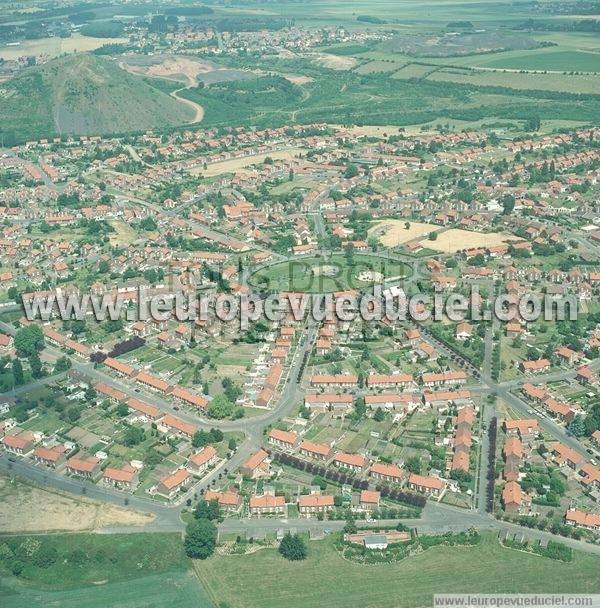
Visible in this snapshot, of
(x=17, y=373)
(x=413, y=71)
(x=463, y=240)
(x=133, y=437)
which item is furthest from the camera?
(x=413, y=71)

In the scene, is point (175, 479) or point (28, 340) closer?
point (175, 479)

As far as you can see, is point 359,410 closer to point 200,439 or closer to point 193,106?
point 200,439

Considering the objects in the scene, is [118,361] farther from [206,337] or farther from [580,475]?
[580,475]

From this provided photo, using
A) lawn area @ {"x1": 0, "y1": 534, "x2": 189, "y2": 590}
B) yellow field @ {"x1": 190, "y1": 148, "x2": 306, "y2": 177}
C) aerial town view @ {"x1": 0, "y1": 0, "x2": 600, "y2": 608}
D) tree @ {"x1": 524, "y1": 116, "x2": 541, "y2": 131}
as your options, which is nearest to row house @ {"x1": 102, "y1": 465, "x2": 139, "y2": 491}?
aerial town view @ {"x1": 0, "y1": 0, "x2": 600, "y2": 608}

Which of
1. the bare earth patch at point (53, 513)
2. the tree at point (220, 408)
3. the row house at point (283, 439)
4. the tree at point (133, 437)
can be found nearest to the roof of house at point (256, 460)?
the row house at point (283, 439)

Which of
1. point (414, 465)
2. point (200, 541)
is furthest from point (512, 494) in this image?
point (200, 541)

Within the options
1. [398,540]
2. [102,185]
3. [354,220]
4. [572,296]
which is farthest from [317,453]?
[102,185]
